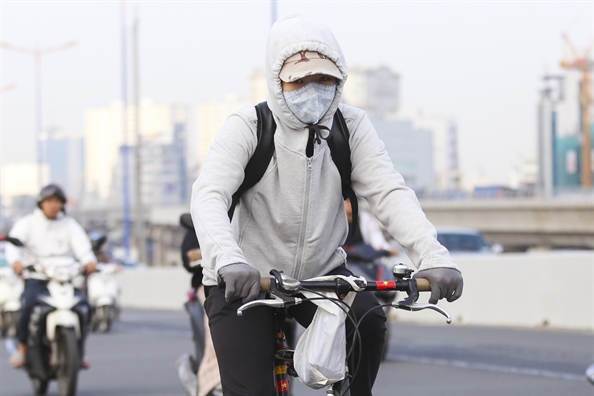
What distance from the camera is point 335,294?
12.5 feet

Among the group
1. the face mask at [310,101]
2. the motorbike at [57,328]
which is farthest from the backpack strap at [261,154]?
the motorbike at [57,328]

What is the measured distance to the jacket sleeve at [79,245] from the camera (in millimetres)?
9586

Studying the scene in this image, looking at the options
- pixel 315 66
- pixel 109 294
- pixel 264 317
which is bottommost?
pixel 109 294

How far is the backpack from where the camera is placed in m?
4.12

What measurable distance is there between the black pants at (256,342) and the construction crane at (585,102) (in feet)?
338

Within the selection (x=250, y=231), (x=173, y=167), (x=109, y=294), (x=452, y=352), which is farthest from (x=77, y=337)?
(x=173, y=167)

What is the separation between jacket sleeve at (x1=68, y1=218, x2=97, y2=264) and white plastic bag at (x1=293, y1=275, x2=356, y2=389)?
6010 millimetres

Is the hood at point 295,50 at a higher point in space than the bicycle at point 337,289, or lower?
higher

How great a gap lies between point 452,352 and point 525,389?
3.33 meters

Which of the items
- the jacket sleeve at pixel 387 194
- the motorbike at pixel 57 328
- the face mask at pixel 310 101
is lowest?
the motorbike at pixel 57 328

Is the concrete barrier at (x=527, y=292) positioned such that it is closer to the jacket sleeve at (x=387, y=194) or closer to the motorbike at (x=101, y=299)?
the motorbike at (x=101, y=299)

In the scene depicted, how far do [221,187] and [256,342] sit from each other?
0.54m

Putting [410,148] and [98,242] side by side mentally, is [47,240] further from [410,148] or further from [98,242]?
[410,148]

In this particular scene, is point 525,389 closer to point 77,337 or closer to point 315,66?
point 77,337
